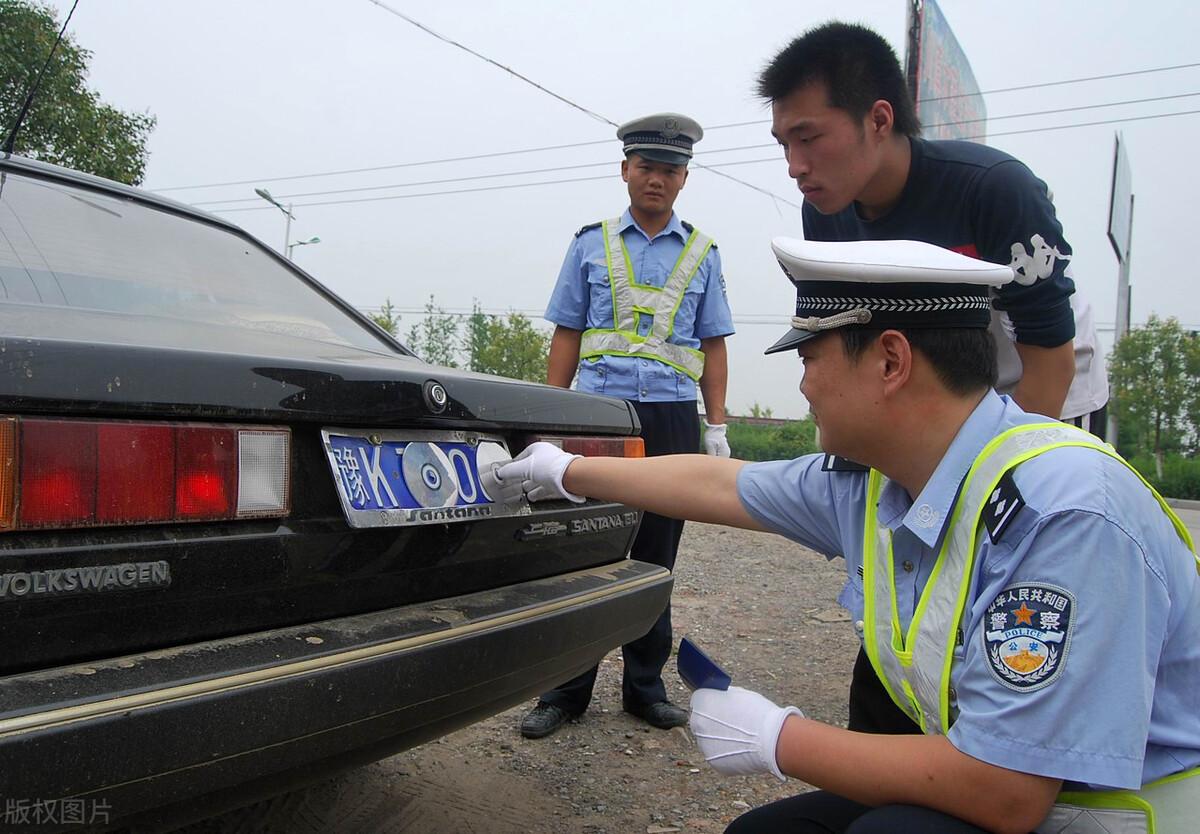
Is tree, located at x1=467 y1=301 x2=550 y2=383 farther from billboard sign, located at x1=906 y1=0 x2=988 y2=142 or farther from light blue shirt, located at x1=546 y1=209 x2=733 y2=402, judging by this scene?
light blue shirt, located at x1=546 y1=209 x2=733 y2=402

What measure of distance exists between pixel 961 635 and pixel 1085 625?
0.60ft

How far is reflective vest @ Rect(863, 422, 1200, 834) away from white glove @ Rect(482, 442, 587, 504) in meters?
0.71

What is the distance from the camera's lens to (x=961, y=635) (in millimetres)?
1286

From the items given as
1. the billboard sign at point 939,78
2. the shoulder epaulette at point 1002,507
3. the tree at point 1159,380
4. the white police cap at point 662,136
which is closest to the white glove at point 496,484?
the shoulder epaulette at point 1002,507

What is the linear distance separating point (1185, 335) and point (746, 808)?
25373 millimetres

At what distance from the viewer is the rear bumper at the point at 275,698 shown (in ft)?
4.05

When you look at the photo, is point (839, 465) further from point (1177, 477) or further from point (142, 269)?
point (1177, 477)

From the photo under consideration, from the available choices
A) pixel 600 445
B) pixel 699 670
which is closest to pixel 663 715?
pixel 600 445

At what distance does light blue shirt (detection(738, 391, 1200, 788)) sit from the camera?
114 cm

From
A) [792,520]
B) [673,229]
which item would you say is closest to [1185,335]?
[673,229]

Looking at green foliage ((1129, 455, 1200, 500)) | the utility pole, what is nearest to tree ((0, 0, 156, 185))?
the utility pole

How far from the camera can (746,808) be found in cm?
258

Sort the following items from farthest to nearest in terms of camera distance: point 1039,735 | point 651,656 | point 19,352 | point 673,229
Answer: point 673,229 < point 651,656 < point 19,352 < point 1039,735

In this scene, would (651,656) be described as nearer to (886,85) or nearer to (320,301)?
(320,301)
